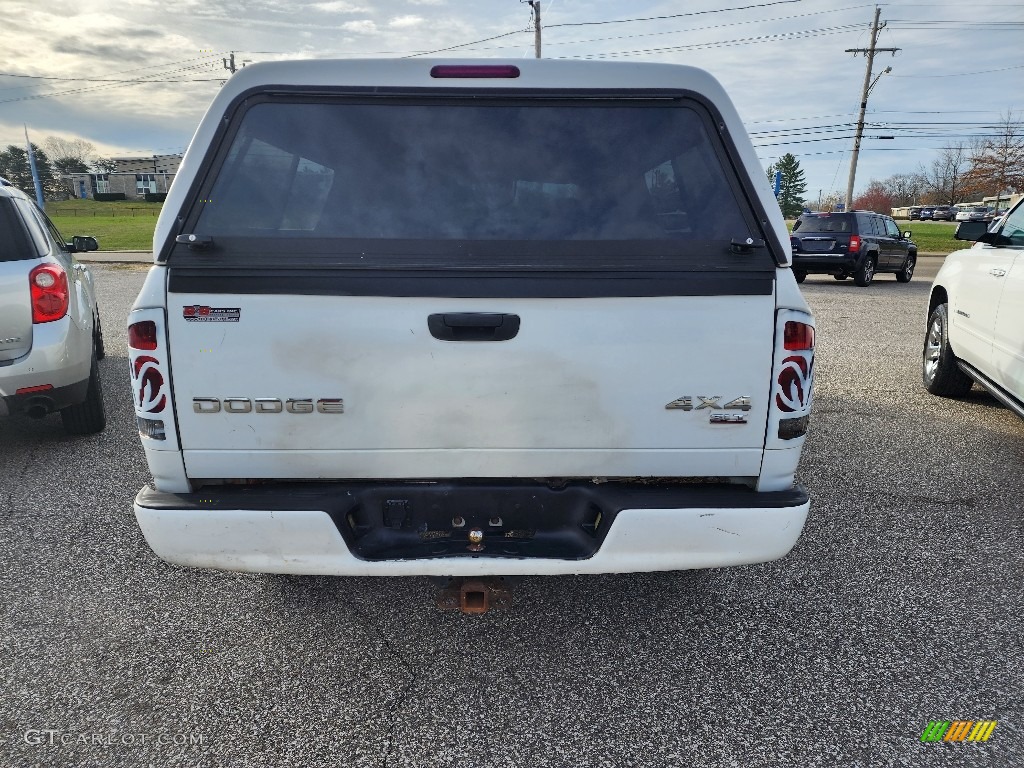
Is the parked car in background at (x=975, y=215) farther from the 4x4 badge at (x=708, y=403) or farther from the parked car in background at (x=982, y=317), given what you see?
the 4x4 badge at (x=708, y=403)

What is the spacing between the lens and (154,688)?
2.61 meters

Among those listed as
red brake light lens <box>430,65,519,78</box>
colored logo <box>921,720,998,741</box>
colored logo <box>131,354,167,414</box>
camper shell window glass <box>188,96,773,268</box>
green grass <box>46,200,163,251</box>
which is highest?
red brake light lens <box>430,65,519,78</box>

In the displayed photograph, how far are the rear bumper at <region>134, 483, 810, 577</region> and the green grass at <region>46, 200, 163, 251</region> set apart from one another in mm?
30639

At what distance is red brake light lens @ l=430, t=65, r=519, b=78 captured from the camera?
2498 mm

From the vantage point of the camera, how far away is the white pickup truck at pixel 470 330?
92.7 inches

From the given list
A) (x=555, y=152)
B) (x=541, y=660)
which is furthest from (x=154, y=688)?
(x=555, y=152)

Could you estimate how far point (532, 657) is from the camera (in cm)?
280

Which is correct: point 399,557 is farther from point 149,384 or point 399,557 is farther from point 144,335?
point 144,335

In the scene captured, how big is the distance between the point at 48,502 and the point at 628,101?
13.4 ft

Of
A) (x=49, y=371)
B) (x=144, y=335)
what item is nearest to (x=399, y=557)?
(x=144, y=335)

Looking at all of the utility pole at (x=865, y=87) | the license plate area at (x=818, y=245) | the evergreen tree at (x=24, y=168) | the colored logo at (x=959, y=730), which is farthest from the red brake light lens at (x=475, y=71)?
the evergreen tree at (x=24, y=168)

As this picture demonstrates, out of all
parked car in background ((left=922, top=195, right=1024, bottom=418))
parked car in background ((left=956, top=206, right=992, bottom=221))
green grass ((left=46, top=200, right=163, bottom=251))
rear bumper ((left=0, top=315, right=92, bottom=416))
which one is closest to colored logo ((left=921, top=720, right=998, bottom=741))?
parked car in background ((left=922, top=195, right=1024, bottom=418))

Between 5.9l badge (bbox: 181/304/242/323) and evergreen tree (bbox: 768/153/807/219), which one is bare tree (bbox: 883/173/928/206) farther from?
5.9l badge (bbox: 181/304/242/323)

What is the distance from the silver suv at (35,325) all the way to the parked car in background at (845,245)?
50.8 ft
